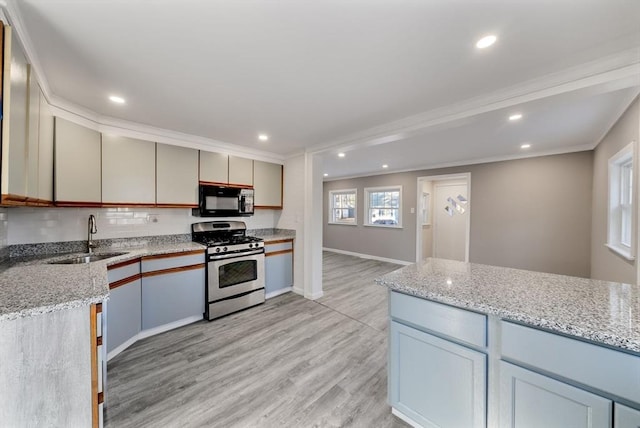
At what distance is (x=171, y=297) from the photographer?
2795mm

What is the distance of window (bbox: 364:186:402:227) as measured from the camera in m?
6.29

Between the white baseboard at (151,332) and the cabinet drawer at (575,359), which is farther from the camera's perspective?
the white baseboard at (151,332)

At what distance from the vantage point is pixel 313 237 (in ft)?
12.6

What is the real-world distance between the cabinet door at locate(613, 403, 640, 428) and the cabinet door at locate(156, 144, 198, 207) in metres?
3.84

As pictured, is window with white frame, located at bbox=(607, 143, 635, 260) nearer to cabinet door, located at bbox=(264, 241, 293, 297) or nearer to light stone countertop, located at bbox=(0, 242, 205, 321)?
cabinet door, located at bbox=(264, 241, 293, 297)

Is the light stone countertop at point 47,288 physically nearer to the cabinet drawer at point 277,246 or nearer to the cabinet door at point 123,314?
the cabinet door at point 123,314

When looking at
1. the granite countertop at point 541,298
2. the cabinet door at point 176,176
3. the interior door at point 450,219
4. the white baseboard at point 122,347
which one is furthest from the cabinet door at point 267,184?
the interior door at point 450,219

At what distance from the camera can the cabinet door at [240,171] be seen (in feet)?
12.1

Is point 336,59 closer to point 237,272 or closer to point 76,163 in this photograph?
point 76,163

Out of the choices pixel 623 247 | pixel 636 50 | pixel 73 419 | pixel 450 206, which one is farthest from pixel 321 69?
pixel 450 206

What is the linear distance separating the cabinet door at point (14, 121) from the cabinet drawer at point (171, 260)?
128 cm

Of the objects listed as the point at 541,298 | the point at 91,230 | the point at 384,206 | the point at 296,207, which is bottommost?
the point at 541,298

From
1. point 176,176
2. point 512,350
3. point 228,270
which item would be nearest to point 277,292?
point 228,270

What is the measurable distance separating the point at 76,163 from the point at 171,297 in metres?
1.66
